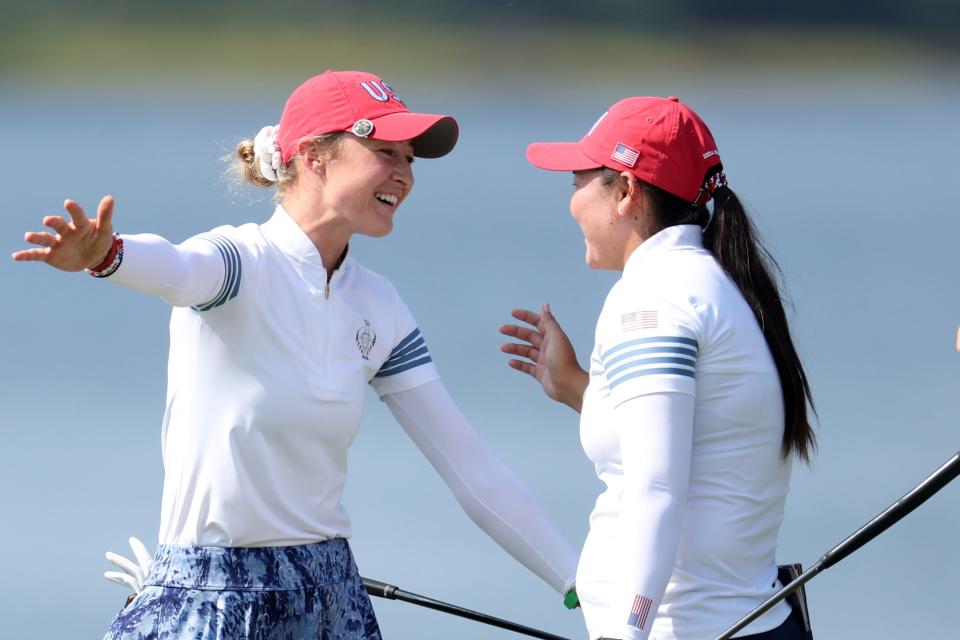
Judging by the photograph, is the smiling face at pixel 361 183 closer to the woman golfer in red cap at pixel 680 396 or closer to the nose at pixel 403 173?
the nose at pixel 403 173

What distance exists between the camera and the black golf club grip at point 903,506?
160cm

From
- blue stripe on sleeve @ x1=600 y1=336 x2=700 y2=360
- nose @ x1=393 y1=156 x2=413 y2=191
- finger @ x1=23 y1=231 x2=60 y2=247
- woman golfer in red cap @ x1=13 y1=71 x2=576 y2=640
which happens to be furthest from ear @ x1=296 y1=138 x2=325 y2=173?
blue stripe on sleeve @ x1=600 y1=336 x2=700 y2=360

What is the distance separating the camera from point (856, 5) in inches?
196

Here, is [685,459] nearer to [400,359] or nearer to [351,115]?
[400,359]

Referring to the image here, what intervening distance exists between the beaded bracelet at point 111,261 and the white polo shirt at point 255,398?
12cm

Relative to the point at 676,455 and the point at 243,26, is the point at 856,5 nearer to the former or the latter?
the point at 243,26

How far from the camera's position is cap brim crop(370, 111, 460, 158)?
2029 mm

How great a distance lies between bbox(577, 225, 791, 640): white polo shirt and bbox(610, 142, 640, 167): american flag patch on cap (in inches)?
6.0

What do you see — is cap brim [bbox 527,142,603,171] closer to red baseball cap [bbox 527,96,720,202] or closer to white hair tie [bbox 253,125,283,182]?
red baseball cap [bbox 527,96,720,202]

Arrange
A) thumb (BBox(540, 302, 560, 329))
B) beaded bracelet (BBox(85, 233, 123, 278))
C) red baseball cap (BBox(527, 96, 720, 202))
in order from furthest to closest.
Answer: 1. thumb (BBox(540, 302, 560, 329))
2. red baseball cap (BBox(527, 96, 720, 202))
3. beaded bracelet (BBox(85, 233, 123, 278))

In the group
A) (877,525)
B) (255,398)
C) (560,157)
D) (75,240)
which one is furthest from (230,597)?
(877,525)

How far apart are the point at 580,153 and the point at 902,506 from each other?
0.65 meters

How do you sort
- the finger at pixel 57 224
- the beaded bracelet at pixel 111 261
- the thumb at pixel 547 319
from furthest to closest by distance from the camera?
the thumb at pixel 547 319 < the beaded bracelet at pixel 111 261 < the finger at pixel 57 224

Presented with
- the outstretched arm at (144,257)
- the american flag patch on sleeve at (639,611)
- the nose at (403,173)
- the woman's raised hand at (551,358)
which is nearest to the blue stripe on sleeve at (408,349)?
the woman's raised hand at (551,358)
